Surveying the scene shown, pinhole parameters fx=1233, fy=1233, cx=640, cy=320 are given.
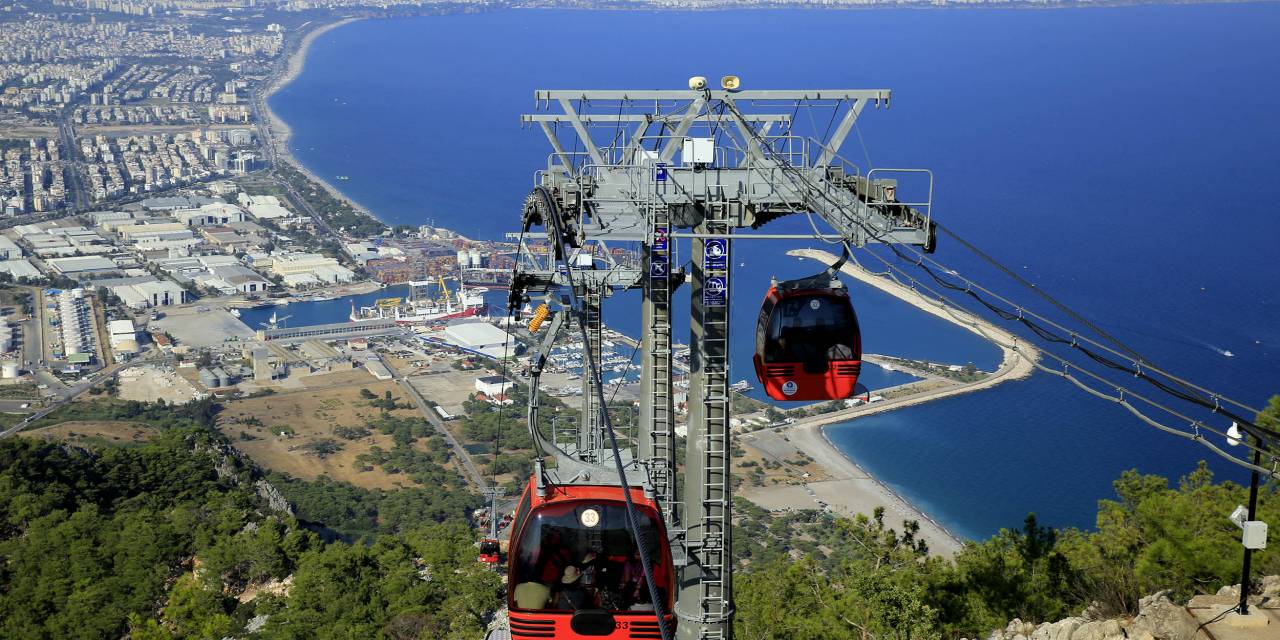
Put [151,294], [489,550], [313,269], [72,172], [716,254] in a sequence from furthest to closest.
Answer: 1. [72,172]
2. [313,269]
3. [151,294]
4. [489,550]
5. [716,254]

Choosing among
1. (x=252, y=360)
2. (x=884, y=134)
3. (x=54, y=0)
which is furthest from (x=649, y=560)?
(x=54, y=0)

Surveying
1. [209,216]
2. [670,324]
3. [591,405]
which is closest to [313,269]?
[209,216]

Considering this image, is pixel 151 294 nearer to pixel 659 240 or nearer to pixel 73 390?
pixel 73 390

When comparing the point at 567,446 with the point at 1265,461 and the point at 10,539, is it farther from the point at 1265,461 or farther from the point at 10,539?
the point at 10,539

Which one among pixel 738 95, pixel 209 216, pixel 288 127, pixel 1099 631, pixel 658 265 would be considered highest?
pixel 738 95

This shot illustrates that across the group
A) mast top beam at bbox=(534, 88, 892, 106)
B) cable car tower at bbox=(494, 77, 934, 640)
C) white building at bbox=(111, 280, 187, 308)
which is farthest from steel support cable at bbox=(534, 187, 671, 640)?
white building at bbox=(111, 280, 187, 308)
